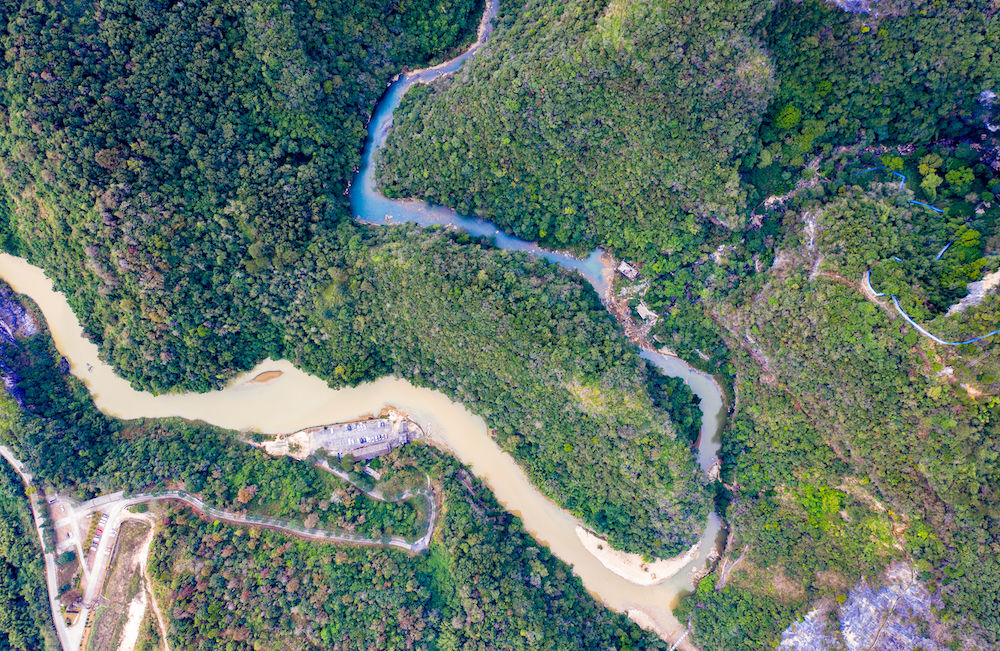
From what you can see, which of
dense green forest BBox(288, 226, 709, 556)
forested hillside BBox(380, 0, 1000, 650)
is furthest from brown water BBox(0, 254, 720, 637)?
forested hillside BBox(380, 0, 1000, 650)

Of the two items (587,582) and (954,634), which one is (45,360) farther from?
(954,634)

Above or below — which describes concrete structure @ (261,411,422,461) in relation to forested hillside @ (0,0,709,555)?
below

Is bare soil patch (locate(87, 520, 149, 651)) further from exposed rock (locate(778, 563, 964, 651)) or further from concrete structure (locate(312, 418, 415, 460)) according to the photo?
exposed rock (locate(778, 563, 964, 651))

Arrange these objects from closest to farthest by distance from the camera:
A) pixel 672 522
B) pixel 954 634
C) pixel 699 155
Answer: pixel 954 634 < pixel 699 155 < pixel 672 522

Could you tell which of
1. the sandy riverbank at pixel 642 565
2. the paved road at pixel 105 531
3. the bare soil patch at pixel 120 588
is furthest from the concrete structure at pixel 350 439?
the sandy riverbank at pixel 642 565

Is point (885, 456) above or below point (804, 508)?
above

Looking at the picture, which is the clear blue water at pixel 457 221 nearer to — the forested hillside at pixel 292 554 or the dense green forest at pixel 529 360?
the dense green forest at pixel 529 360

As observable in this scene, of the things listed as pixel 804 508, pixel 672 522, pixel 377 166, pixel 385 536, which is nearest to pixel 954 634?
pixel 804 508
